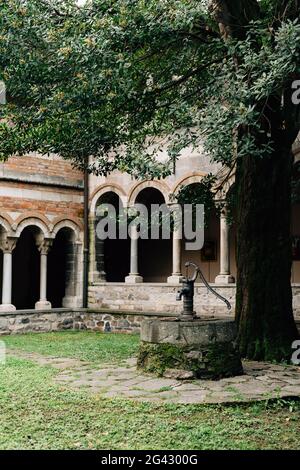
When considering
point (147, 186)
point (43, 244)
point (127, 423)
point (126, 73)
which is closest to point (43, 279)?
point (43, 244)

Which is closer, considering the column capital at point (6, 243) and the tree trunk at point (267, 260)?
the tree trunk at point (267, 260)

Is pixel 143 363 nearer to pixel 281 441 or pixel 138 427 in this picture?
pixel 138 427

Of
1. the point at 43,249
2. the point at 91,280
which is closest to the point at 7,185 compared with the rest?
the point at 43,249

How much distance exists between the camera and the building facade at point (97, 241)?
42.3 feet

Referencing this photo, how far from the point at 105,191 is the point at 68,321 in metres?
3.11

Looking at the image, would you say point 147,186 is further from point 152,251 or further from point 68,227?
point 152,251

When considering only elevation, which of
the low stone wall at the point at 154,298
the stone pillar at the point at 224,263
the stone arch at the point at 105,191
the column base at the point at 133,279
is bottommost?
the low stone wall at the point at 154,298

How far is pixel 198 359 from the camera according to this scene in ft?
Answer: 22.4

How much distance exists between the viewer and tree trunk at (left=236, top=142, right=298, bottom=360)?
8.30 m

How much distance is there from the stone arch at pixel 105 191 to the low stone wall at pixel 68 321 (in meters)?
2.42

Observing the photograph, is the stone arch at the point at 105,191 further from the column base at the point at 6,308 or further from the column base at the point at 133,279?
the column base at the point at 6,308

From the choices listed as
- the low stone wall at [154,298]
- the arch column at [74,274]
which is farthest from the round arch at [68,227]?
the low stone wall at [154,298]

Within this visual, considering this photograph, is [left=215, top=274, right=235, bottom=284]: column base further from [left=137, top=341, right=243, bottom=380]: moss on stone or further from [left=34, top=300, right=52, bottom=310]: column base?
[left=137, top=341, right=243, bottom=380]: moss on stone

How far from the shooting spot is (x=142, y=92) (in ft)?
25.1
